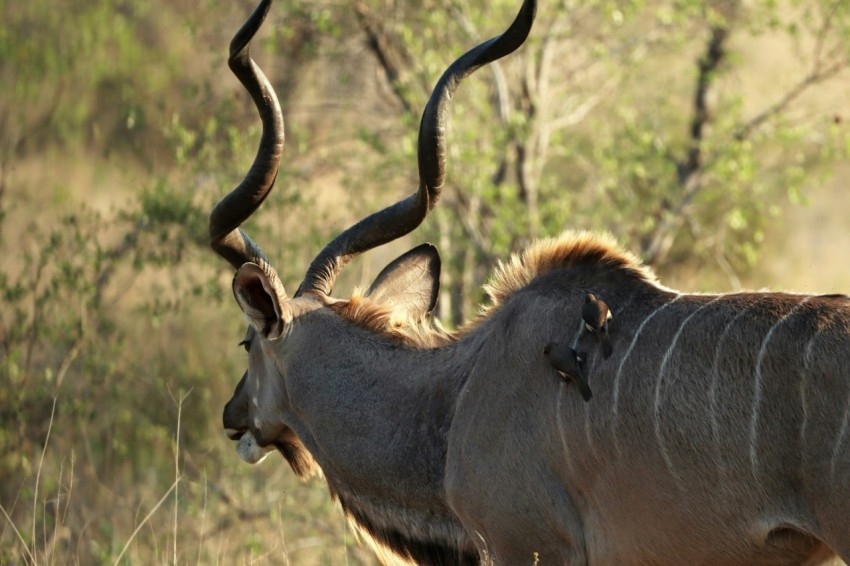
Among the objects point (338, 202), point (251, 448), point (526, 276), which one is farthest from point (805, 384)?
point (338, 202)

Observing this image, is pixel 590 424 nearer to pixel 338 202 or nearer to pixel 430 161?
pixel 430 161

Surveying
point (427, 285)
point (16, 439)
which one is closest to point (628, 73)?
point (427, 285)

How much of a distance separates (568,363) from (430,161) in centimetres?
88

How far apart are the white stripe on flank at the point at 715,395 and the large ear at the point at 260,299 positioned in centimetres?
139

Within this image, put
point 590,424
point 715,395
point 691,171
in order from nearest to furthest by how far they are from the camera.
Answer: point 715,395 → point 590,424 → point 691,171

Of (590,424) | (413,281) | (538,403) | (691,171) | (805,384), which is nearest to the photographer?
(805,384)

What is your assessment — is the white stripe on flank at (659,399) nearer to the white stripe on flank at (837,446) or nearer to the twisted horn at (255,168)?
the white stripe on flank at (837,446)

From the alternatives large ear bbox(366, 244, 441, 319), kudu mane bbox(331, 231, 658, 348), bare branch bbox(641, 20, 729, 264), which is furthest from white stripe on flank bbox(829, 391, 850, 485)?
bare branch bbox(641, 20, 729, 264)

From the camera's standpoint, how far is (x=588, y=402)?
280 centimetres

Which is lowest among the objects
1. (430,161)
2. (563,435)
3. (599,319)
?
(563,435)

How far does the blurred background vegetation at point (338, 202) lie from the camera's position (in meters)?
6.07

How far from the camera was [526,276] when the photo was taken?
327cm

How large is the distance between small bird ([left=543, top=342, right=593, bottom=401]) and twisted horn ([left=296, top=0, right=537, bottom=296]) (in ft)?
2.59

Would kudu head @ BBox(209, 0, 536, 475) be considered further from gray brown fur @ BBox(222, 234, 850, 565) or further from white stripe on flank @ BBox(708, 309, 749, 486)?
white stripe on flank @ BBox(708, 309, 749, 486)
